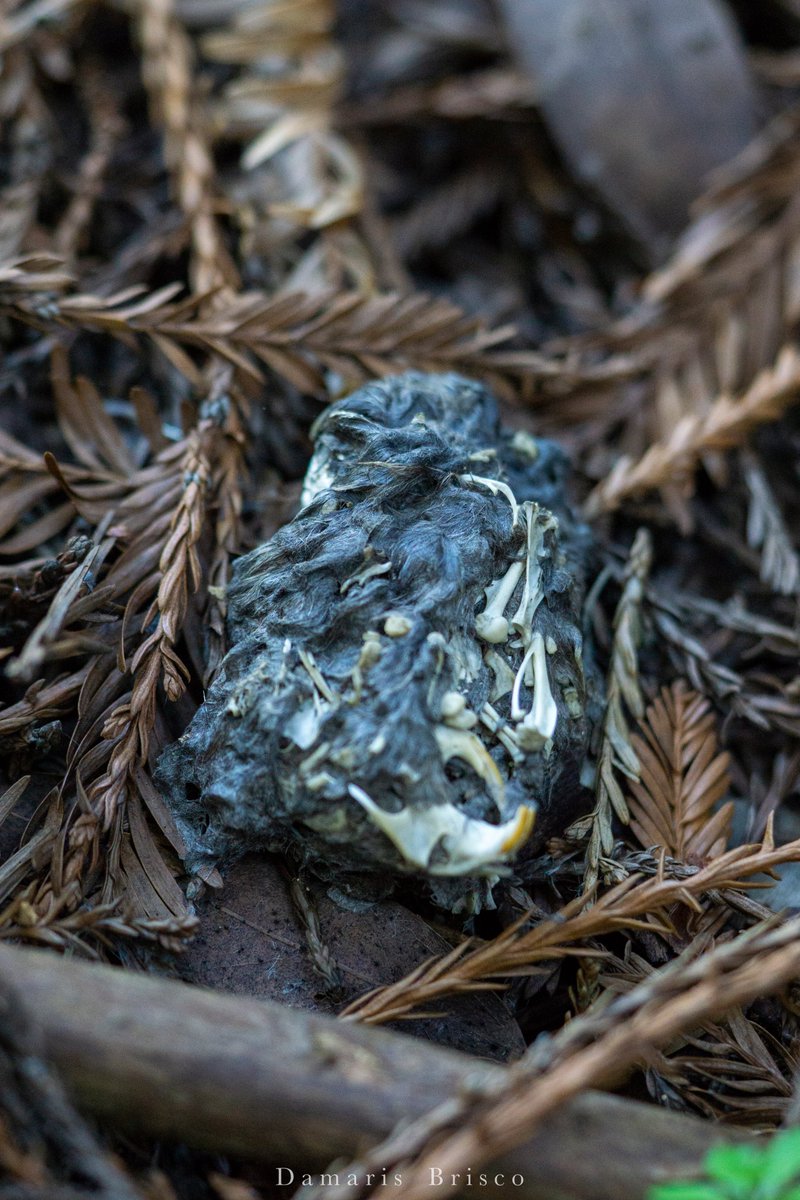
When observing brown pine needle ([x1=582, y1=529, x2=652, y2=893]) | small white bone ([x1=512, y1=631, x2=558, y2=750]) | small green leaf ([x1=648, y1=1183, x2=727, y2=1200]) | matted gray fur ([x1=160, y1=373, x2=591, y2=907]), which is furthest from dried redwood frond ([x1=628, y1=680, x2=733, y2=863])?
small green leaf ([x1=648, y1=1183, x2=727, y2=1200])

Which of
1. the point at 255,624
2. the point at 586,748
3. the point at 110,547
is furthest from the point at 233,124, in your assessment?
the point at 586,748

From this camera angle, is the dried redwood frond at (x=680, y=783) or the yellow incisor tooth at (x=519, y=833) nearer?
the yellow incisor tooth at (x=519, y=833)

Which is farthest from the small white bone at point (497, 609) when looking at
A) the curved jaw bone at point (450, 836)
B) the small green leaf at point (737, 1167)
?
the small green leaf at point (737, 1167)

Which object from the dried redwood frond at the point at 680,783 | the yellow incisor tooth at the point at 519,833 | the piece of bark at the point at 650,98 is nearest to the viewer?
the yellow incisor tooth at the point at 519,833

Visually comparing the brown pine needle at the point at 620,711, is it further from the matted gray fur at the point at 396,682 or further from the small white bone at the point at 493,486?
the small white bone at the point at 493,486

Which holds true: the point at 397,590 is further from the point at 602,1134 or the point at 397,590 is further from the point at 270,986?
Answer: the point at 602,1134

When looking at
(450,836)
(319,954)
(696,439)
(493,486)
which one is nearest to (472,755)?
(450,836)
